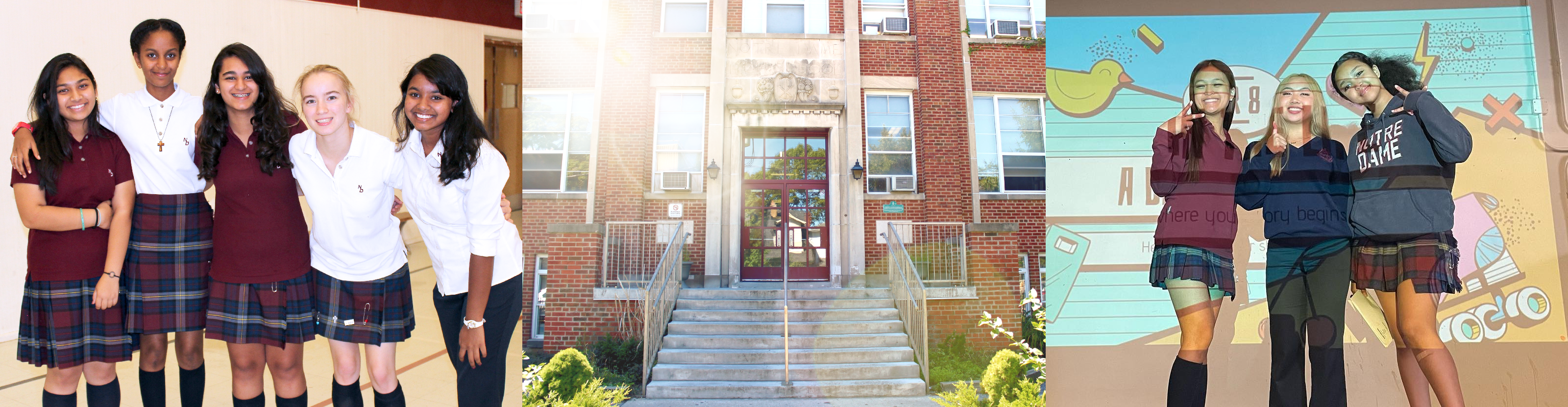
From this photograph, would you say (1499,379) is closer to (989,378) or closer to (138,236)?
(989,378)

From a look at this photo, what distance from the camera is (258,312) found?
274 cm

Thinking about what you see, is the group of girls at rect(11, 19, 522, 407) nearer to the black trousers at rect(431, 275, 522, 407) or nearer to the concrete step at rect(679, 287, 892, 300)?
the black trousers at rect(431, 275, 522, 407)

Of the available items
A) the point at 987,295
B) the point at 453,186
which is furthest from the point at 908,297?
the point at 453,186

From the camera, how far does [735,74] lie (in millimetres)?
3428

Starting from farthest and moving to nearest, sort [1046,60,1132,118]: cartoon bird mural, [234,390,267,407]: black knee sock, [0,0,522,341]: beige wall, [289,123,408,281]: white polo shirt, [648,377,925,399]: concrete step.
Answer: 1. [1046,60,1132,118]: cartoon bird mural
2. [648,377,925,399]: concrete step
3. [0,0,522,341]: beige wall
4. [234,390,267,407]: black knee sock
5. [289,123,408,281]: white polo shirt

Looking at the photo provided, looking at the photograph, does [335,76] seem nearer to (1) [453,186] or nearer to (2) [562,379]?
(1) [453,186]

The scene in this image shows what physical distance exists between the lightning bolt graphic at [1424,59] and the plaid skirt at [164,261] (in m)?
5.37

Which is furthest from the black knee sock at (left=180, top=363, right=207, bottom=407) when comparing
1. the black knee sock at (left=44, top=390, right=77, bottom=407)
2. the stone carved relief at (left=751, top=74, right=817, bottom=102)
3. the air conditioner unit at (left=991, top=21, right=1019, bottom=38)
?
the air conditioner unit at (left=991, top=21, right=1019, bottom=38)

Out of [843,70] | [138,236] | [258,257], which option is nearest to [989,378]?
[843,70]

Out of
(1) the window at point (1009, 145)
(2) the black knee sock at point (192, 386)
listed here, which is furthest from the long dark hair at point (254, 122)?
(1) the window at point (1009, 145)

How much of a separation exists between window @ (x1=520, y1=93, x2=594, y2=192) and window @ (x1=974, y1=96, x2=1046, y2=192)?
182 cm

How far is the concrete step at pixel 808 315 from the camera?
132 inches

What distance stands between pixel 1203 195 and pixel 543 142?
9.72 ft

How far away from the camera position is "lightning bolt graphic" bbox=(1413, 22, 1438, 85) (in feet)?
12.0
